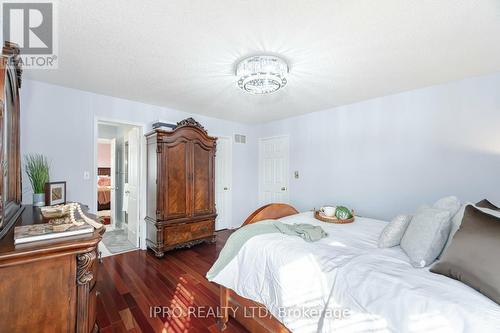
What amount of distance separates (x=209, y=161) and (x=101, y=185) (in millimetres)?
4572

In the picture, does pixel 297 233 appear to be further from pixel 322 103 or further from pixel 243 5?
pixel 322 103

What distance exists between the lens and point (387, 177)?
10.2 ft

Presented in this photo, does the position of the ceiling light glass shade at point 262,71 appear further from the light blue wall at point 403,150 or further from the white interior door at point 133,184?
the white interior door at point 133,184

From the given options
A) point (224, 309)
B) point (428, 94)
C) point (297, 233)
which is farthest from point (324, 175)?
point (224, 309)

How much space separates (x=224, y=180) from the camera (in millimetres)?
4703

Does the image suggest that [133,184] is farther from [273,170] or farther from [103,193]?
[103,193]

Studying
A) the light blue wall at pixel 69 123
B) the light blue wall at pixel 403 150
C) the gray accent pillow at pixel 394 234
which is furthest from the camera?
the light blue wall at pixel 69 123

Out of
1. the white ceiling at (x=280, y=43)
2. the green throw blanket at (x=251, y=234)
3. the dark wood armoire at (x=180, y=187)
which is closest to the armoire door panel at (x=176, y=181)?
the dark wood armoire at (x=180, y=187)

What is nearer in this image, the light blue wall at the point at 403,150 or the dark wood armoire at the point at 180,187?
the light blue wall at the point at 403,150

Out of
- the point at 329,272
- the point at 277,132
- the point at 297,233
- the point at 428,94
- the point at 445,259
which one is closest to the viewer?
the point at 445,259

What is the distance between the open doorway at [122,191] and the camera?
143 inches

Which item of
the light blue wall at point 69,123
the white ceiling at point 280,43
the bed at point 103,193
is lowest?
the bed at point 103,193

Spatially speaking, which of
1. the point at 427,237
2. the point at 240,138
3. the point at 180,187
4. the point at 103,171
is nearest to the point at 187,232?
the point at 180,187

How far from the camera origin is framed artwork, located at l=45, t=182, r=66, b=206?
206 centimetres
